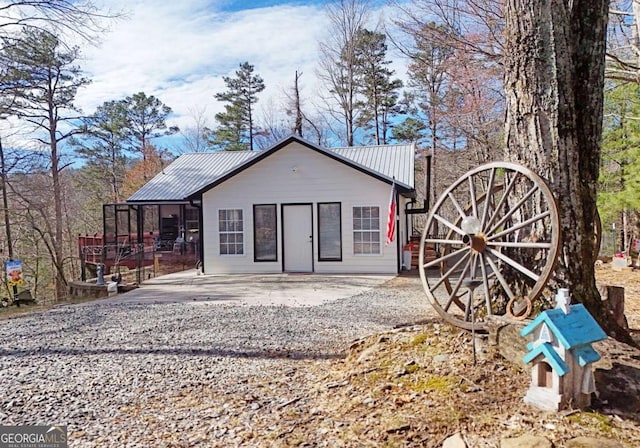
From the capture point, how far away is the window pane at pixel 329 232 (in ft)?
38.5

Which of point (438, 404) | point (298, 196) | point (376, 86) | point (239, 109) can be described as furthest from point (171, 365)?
point (239, 109)

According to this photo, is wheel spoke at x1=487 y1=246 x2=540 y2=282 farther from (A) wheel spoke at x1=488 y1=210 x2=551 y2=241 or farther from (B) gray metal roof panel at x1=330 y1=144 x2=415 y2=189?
(B) gray metal roof panel at x1=330 y1=144 x2=415 y2=189

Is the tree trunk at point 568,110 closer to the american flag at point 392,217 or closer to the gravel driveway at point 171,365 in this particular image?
the gravel driveway at point 171,365

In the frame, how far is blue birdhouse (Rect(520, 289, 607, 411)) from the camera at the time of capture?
2.34 metres

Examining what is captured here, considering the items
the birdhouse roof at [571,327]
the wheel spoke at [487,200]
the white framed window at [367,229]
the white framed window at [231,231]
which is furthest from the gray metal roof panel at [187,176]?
the birdhouse roof at [571,327]

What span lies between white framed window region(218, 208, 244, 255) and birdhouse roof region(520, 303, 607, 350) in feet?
34.1

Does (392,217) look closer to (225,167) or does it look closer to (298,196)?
(298,196)

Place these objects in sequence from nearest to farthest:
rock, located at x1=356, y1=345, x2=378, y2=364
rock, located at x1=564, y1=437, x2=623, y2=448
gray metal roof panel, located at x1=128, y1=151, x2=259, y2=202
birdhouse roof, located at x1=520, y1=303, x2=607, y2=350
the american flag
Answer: rock, located at x1=564, y1=437, x2=623, y2=448 < birdhouse roof, located at x1=520, y1=303, x2=607, y2=350 < rock, located at x1=356, y1=345, x2=378, y2=364 < the american flag < gray metal roof panel, located at x1=128, y1=151, x2=259, y2=202

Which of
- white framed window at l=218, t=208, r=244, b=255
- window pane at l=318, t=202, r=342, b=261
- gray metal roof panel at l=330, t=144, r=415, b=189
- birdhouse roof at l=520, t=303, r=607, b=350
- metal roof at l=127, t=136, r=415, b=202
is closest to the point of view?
birdhouse roof at l=520, t=303, r=607, b=350

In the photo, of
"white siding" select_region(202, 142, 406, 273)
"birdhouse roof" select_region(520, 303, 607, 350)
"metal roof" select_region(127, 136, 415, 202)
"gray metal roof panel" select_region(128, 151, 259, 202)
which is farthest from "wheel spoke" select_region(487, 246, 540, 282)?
"gray metal roof panel" select_region(128, 151, 259, 202)

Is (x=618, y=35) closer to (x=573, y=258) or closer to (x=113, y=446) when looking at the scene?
(x=573, y=258)

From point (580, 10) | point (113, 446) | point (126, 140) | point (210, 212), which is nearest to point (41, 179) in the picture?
point (210, 212)

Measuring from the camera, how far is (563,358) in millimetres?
2363

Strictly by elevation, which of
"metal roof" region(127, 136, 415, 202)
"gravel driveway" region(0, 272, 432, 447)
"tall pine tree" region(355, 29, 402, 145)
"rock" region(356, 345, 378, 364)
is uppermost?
"tall pine tree" region(355, 29, 402, 145)
